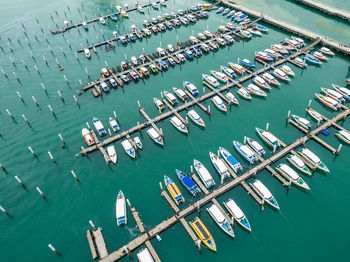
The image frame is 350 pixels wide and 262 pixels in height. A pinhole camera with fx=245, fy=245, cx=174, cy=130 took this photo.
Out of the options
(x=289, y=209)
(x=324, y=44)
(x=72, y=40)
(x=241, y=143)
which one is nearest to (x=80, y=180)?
(x=241, y=143)

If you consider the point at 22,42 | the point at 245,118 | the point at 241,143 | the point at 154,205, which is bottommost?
the point at 154,205

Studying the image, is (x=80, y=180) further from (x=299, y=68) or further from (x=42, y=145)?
(x=299, y=68)

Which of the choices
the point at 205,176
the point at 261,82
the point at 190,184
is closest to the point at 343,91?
the point at 261,82

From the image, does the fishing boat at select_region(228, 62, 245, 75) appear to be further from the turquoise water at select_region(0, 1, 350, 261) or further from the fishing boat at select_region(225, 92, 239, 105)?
the fishing boat at select_region(225, 92, 239, 105)

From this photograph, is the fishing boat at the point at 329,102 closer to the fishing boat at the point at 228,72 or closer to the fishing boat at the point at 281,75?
the fishing boat at the point at 281,75

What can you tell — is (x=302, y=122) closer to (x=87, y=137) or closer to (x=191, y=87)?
(x=191, y=87)

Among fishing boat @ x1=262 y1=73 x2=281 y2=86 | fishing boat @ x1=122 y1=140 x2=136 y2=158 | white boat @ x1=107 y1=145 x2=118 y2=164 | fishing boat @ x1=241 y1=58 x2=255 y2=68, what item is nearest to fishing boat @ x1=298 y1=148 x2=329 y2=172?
fishing boat @ x1=262 y1=73 x2=281 y2=86

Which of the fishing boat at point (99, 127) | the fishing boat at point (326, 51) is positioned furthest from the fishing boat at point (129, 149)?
the fishing boat at point (326, 51)

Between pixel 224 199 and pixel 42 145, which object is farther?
pixel 42 145
